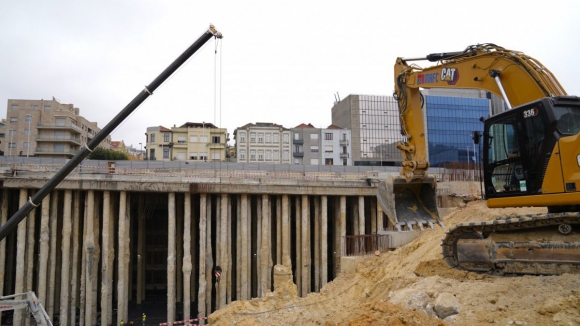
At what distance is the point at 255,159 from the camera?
50.4 metres

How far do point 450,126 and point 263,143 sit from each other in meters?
27.0

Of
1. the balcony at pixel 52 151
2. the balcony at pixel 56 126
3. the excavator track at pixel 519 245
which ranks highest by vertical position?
the balcony at pixel 56 126

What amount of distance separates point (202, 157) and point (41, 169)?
91.6 feet

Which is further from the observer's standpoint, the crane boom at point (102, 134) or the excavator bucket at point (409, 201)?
the crane boom at point (102, 134)

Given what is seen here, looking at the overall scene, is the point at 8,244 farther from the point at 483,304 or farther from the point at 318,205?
the point at 483,304

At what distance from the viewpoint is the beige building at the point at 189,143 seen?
51.2 m

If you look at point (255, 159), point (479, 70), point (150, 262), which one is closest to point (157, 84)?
point (479, 70)

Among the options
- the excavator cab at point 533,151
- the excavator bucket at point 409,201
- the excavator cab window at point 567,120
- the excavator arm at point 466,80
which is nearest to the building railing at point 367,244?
the excavator bucket at point 409,201

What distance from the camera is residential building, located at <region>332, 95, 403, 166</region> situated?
60594 millimetres

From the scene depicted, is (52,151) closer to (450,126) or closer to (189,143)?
Answer: (189,143)

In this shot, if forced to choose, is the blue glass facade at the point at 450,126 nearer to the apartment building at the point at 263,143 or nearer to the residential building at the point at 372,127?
the residential building at the point at 372,127

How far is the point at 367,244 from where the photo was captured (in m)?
19.0

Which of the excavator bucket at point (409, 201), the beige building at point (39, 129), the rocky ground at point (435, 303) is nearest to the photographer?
the rocky ground at point (435, 303)

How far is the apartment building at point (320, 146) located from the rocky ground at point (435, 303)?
38.6 metres
